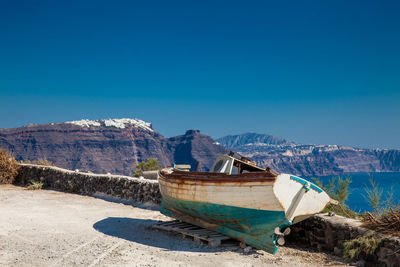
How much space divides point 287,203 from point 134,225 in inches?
180

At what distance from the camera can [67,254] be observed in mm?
6176

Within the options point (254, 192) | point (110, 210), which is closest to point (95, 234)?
point (110, 210)

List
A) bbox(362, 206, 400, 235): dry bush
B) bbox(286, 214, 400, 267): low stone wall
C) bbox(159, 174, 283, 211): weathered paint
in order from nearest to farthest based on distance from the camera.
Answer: bbox(286, 214, 400, 267): low stone wall
bbox(362, 206, 400, 235): dry bush
bbox(159, 174, 283, 211): weathered paint

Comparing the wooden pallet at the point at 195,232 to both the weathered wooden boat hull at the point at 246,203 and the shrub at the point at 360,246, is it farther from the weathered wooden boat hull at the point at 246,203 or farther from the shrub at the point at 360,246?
the shrub at the point at 360,246

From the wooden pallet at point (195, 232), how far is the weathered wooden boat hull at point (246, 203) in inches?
6.3

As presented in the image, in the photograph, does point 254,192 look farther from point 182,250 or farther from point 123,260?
point 123,260

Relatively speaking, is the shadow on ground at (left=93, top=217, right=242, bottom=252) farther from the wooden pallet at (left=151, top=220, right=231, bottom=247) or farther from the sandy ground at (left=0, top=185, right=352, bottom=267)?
the wooden pallet at (left=151, top=220, right=231, bottom=247)

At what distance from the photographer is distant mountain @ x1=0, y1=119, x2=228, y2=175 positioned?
471ft

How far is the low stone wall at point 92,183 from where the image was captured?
11703 mm

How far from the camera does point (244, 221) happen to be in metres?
6.64

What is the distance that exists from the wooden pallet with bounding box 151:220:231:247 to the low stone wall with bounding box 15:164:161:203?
9.36 feet

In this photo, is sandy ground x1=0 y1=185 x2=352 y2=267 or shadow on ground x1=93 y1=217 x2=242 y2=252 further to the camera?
shadow on ground x1=93 y1=217 x2=242 y2=252

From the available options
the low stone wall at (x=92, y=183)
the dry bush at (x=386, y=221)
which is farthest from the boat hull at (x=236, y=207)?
the low stone wall at (x=92, y=183)

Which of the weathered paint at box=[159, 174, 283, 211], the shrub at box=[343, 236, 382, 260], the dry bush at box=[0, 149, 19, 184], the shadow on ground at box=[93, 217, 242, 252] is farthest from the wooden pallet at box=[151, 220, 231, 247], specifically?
the dry bush at box=[0, 149, 19, 184]
